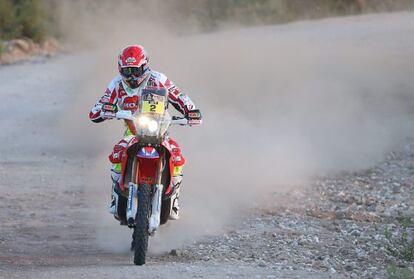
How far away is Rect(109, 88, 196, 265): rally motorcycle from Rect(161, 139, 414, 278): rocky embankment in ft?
2.19

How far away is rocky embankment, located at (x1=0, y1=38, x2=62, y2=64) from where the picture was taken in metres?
29.6

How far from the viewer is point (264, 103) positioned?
841 inches

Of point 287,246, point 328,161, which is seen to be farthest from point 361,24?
point 287,246

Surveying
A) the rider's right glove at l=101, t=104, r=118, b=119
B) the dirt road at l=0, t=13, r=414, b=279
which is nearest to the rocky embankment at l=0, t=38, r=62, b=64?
the dirt road at l=0, t=13, r=414, b=279

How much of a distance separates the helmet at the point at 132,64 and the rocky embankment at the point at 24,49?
19.4 metres

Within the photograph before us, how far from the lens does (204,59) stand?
25031mm

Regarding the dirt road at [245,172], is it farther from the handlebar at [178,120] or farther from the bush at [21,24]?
the bush at [21,24]

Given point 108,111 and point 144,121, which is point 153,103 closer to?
point 144,121

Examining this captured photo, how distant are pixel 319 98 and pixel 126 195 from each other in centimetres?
1156

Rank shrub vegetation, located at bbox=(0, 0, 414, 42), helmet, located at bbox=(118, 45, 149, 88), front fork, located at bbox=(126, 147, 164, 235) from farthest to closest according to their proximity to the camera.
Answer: shrub vegetation, located at bbox=(0, 0, 414, 42) < helmet, located at bbox=(118, 45, 149, 88) < front fork, located at bbox=(126, 147, 164, 235)

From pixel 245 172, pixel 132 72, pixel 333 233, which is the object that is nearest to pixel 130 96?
pixel 132 72

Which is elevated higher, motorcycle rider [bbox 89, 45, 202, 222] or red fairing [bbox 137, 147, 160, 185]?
motorcycle rider [bbox 89, 45, 202, 222]

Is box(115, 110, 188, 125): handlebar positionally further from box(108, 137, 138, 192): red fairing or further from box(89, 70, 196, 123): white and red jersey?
box(89, 70, 196, 123): white and red jersey

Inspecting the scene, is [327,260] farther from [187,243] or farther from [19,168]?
[19,168]
